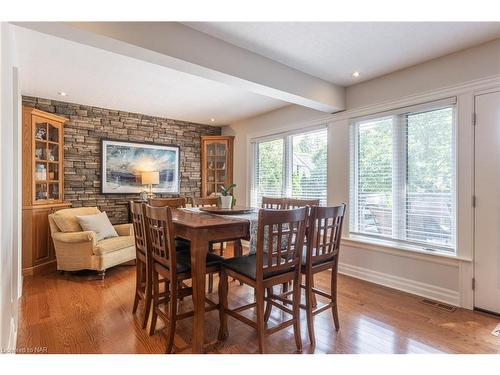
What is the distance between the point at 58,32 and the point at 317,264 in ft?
8.08

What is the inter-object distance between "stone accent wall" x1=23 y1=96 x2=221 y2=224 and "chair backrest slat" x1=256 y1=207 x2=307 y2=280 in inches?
144

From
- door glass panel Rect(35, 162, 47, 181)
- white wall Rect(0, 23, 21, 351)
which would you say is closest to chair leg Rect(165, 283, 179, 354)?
white wall Rect(0, 23, 21, 351)

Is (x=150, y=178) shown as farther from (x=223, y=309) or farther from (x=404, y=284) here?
(x=404, y=284)

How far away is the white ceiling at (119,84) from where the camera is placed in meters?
2.60

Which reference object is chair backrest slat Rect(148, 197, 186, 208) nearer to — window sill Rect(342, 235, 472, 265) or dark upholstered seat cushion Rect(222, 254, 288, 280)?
dark upholstered seat cushion Rect(222, 254, 288, 280)

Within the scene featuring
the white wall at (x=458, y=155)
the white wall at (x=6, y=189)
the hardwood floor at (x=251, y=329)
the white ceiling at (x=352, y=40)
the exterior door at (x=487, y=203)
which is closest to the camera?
the white wall at (x=6, y=189)

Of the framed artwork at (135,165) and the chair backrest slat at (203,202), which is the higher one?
the framed artwork at (135,165)

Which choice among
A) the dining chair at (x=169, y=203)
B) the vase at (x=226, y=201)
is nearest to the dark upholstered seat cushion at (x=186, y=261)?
the dining chair at (x=169, y=203)

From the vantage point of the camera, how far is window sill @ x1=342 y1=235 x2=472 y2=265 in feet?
8.89

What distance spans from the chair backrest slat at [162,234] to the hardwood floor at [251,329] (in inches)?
25.0

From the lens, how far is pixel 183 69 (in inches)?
92.9

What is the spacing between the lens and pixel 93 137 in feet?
14.5

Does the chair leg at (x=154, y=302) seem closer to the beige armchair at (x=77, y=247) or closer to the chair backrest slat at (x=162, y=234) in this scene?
the chair backrest slat at (x=162, y=234)

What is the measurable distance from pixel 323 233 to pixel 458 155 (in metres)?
1.68
